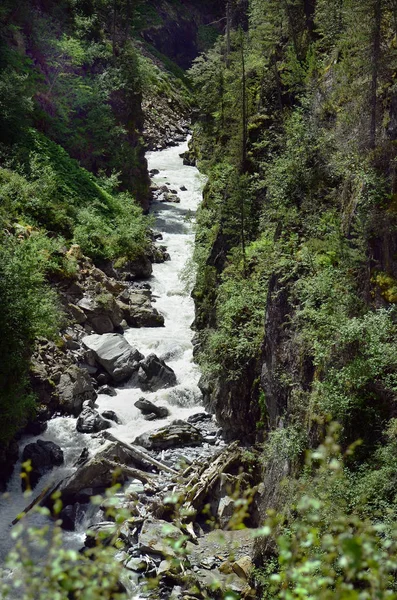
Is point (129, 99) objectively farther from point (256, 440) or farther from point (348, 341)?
point (348, 341)

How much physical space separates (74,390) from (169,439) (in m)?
4.43

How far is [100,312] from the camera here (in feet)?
97.1

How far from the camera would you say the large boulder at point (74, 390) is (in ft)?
77.4

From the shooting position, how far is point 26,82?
37531 millimetres

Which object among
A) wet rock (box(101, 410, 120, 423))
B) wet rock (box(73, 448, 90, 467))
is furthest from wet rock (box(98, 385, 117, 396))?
wet rock (box(73, 448, 90, 467))

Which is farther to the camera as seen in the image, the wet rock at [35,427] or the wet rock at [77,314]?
the wet rock at [77,314]

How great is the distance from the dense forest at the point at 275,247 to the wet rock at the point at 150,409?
1.98 m

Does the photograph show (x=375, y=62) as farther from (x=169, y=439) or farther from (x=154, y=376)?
(x=154, y=376)

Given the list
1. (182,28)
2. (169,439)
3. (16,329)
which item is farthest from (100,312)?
(182,28)

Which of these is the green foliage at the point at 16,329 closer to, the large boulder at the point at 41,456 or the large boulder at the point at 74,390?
the large boulder at the point at 41,456

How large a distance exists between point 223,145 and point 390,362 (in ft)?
76.5

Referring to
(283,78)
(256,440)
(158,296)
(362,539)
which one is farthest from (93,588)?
(158,296)

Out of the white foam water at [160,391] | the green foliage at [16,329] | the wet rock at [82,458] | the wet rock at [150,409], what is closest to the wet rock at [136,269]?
the white foam water at [160,391]

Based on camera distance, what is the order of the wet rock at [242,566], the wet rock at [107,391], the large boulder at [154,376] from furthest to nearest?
the large boulder at [154,376], the wet rock at [107,391], the wet rock at [242,566]
